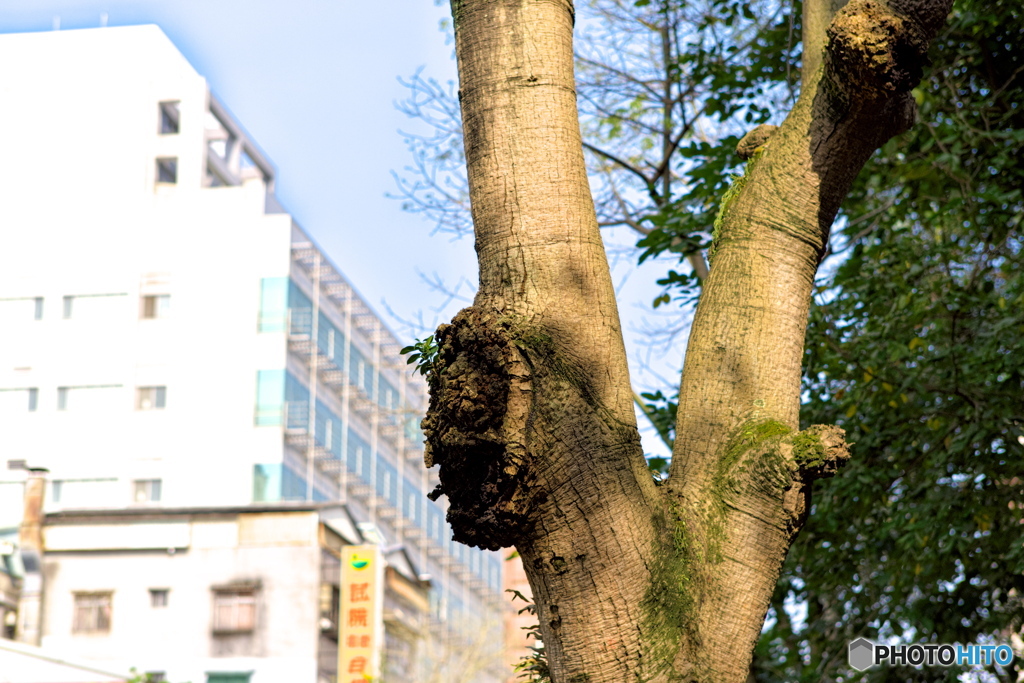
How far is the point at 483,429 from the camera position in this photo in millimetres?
2801

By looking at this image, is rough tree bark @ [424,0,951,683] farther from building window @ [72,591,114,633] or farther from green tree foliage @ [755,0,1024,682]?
building window @ [72,591,114,633]

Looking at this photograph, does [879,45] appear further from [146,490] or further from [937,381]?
[146,490]

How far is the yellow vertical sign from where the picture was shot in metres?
27.3

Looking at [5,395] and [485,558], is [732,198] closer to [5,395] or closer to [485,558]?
[5,395]

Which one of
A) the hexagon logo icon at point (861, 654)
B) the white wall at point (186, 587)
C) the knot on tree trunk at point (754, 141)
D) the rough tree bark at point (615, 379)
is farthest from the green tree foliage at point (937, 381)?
the white wall at point (186, 587)

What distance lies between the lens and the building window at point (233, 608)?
3041 cm

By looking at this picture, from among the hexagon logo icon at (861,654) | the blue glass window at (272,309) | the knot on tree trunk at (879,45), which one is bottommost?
the hexagon logo icon at (861,654)

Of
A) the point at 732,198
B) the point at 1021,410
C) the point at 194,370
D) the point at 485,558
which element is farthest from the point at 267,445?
the point at 732,198

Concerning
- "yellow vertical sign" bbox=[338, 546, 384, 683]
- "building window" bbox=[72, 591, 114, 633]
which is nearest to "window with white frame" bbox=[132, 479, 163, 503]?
"building window" bbox=[72, 591, 114, 633]

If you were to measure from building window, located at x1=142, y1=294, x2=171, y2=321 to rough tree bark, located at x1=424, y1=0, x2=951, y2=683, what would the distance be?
1581 inches

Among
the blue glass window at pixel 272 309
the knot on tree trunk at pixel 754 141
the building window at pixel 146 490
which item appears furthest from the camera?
the blue glass window at pixel 272 309

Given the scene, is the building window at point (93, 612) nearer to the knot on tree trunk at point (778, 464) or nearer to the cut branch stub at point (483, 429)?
the cut branch stub at point (483, 429)

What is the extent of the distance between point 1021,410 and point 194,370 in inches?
1448

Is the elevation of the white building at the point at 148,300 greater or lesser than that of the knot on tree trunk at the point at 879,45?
greater
